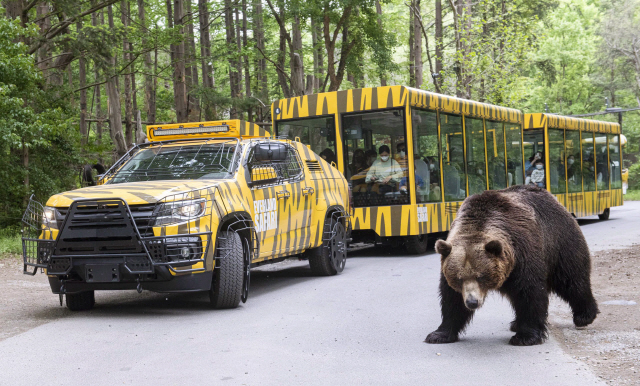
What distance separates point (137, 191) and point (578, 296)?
459 centimetres

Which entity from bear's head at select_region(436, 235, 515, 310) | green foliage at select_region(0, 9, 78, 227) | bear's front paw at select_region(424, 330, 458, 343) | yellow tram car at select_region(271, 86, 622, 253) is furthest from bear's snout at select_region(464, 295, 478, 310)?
green foliage at select_region(0, 9, 78, 227)

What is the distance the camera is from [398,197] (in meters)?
14.1

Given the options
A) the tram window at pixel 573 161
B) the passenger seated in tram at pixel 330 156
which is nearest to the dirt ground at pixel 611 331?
the passenger seated in tram at pixel 330 156

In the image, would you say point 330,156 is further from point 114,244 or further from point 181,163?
point 114,244

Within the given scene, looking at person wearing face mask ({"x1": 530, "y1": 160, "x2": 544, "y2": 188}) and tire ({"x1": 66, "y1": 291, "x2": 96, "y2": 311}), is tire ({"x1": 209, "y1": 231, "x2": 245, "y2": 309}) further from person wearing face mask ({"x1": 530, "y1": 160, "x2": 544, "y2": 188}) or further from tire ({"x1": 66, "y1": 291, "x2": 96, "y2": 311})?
person wearing face mask ({"x1": 530, "y1": 160, "x2": 544, "y2": 188})

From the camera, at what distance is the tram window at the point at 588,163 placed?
23609mm

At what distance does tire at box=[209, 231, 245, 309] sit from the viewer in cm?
798

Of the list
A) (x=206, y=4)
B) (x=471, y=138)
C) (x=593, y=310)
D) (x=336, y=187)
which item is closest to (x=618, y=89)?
(x=206, y=4)

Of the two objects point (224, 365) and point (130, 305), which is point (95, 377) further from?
point (130, 305)

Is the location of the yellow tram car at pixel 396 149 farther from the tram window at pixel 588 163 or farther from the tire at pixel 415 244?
the tram window at pixel 588 163

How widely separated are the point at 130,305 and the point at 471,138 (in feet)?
32.9

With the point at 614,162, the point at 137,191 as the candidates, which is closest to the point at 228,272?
the point at 137,191

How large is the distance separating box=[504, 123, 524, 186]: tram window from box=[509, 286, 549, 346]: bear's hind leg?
1345cm

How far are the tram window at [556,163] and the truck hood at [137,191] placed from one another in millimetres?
16161
